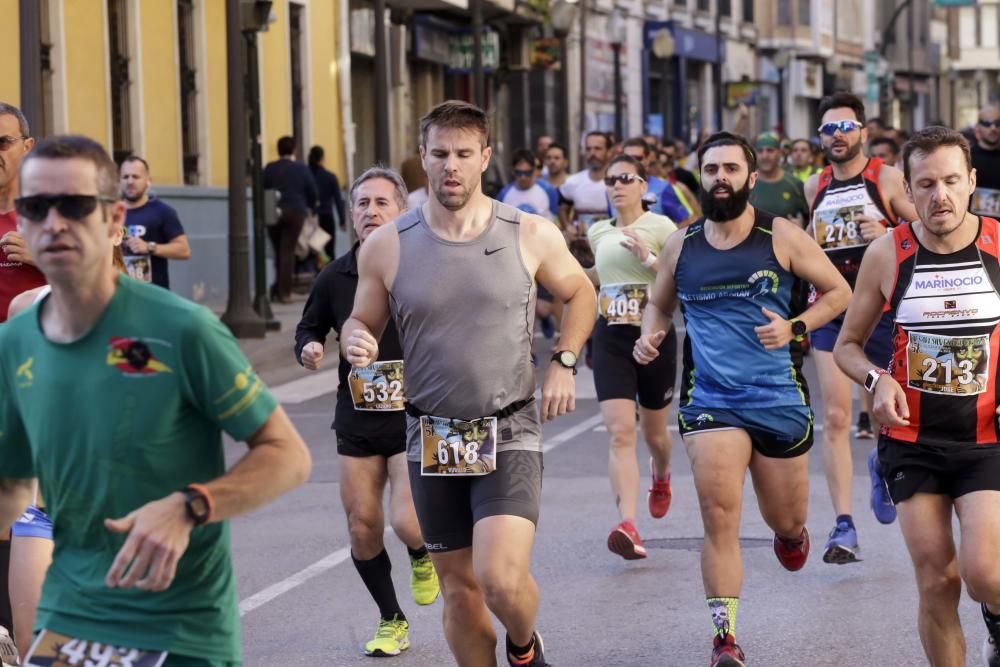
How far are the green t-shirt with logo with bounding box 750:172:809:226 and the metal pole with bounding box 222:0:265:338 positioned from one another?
5792 mm

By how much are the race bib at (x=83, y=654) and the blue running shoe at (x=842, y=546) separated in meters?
5.42

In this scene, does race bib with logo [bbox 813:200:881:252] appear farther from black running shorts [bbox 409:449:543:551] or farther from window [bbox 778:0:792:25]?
window [bbox 778:0:792:25]

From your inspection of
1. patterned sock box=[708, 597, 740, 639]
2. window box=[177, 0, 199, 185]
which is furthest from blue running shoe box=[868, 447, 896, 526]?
window box=[177, 0, 199, 185]

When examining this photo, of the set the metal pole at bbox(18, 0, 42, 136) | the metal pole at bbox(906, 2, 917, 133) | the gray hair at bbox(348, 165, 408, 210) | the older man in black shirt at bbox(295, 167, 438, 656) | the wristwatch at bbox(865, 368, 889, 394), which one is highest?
the metal pole at bbox(906, 2, 917, 133)

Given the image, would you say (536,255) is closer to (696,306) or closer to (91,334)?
(696,306)

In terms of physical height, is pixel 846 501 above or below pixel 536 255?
below

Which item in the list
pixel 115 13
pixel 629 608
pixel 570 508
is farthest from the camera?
pixel 115 13

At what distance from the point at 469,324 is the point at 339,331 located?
1.64 meters

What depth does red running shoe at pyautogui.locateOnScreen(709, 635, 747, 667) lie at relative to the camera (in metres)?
6.79

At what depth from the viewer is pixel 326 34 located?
1200 inches

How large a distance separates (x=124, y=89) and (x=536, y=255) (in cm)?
1782

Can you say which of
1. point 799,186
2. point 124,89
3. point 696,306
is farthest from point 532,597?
point 124,89

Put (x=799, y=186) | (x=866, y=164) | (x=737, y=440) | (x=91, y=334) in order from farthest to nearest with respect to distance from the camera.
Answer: (x=799, y=186) → (x=866, y=164) → (x=737, y=440) → (x=91, y=334)

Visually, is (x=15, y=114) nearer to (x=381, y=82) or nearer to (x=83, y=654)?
(x=83, y=654)
